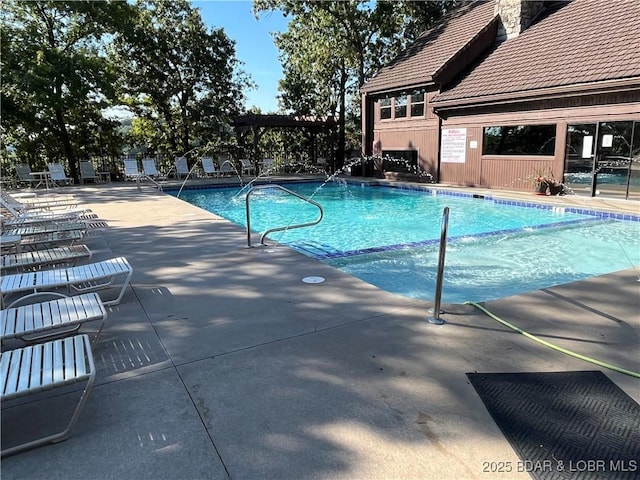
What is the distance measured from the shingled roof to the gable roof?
84 cm

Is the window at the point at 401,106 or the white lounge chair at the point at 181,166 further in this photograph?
the white lounge chair at the point at 181,166

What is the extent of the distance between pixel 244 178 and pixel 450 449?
16.9 m

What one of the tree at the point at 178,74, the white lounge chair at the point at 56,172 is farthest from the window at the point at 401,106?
the white lounge chair at the point at 56,172

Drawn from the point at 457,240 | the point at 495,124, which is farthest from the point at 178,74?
the point at 457,240

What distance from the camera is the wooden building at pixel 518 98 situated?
405 inches

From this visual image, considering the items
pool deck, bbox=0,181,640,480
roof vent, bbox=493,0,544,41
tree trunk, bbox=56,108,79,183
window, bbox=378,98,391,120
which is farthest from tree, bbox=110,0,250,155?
pool deck, bbox=0,181,640,480

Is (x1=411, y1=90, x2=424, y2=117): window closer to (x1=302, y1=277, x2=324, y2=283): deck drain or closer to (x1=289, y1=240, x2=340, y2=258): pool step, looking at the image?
(x1=289, y1=240, x2=340, y2=258): pool step

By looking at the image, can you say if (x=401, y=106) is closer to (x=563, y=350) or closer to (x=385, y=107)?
(x=385, y=107)

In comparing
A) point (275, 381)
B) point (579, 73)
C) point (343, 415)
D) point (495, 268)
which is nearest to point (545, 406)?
point (343, 415)

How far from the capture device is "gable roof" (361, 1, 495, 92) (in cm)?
1466

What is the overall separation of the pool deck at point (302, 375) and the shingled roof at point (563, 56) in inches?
321

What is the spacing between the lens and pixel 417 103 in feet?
51.3

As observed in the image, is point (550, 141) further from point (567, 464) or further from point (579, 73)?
point (567, 464)

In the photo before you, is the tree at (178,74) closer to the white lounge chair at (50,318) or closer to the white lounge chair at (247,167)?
the white lounge chair at (247,167)
